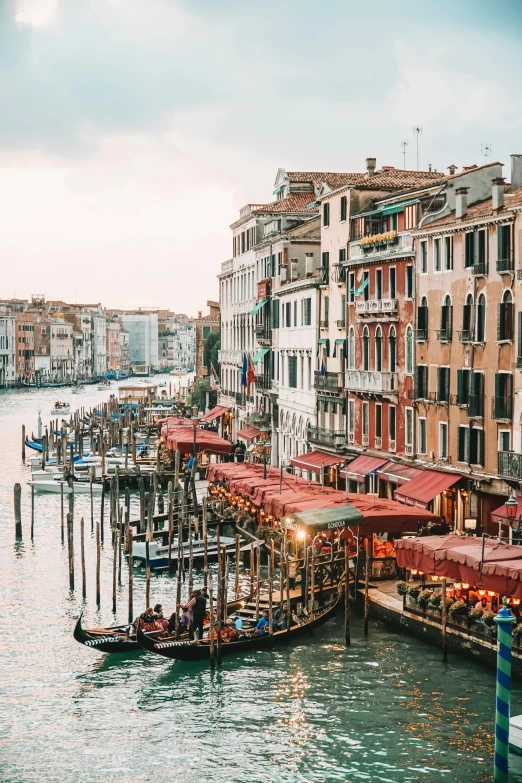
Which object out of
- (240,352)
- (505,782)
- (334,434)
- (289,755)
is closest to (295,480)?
(334,434)

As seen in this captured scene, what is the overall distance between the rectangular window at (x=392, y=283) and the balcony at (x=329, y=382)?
171 inches

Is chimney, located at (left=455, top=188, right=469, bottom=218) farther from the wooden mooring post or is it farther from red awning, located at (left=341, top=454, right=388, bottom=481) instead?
the wooden mooring post

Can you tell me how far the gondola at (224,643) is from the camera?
20.7 meters

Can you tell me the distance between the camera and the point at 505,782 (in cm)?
1385

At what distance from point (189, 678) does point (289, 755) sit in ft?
12.5

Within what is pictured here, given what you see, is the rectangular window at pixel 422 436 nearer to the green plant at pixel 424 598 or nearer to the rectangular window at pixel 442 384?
the rectangular window at pixel 442 384

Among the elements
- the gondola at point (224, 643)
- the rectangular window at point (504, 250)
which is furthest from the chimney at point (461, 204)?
the gondola at point (224, 643)

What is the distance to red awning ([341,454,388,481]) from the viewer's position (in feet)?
103

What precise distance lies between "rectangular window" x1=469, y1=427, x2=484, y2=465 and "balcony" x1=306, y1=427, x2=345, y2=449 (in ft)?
27.0

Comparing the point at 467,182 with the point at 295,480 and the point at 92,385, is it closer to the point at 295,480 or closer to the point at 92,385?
the point at 295,480

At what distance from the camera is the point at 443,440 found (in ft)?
92.5

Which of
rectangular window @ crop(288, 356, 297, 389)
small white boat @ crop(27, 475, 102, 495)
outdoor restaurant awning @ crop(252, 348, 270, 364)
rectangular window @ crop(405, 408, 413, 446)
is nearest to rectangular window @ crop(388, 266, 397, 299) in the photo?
rectangular window @ crop(405, 408, 413, 446)

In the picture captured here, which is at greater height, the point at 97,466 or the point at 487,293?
the point at 487,293

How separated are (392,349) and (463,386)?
14.1 feet
